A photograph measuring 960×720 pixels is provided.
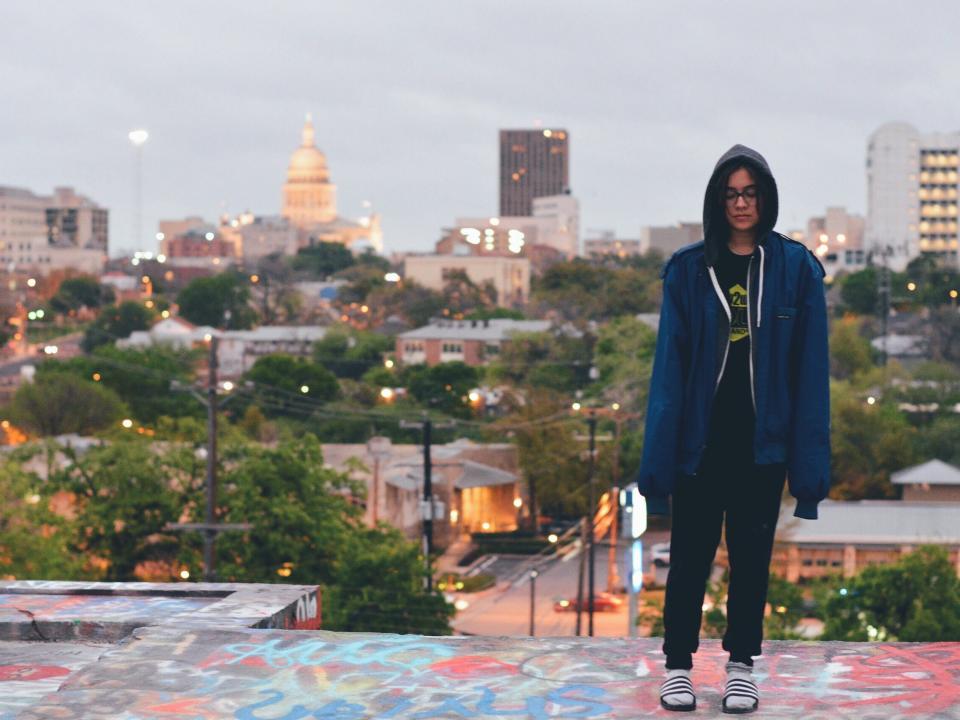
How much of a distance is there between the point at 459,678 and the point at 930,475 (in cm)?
4595

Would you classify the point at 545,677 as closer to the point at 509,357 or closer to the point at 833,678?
the point at 833,678

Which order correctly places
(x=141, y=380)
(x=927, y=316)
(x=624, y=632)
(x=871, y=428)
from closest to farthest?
(x=624, y=632) < (x=871, y=428) < (x=141, y=380) < (x=927, y=316)

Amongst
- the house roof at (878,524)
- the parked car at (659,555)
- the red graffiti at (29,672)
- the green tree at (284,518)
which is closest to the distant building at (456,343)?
the house roof at (878,524)

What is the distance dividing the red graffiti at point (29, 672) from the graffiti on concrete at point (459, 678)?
0.38 m

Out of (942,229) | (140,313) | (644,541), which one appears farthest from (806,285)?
(942,229)

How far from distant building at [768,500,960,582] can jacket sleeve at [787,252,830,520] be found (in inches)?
1354

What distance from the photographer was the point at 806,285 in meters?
5.43

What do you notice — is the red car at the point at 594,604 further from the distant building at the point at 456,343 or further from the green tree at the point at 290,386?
the distant building at the point at 456,343

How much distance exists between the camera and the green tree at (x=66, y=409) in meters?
60.6

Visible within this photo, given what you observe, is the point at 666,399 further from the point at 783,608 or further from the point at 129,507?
the point at 129,507

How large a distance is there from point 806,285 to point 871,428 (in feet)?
155

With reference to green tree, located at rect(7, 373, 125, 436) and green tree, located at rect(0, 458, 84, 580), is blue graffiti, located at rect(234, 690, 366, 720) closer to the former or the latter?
green tree, located at rect(0, 458, 84, 580)

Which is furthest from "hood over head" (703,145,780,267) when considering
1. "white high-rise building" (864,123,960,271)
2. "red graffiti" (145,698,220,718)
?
"white high-rise building" (864,123,960,271)

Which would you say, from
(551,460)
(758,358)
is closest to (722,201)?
(758,358)
